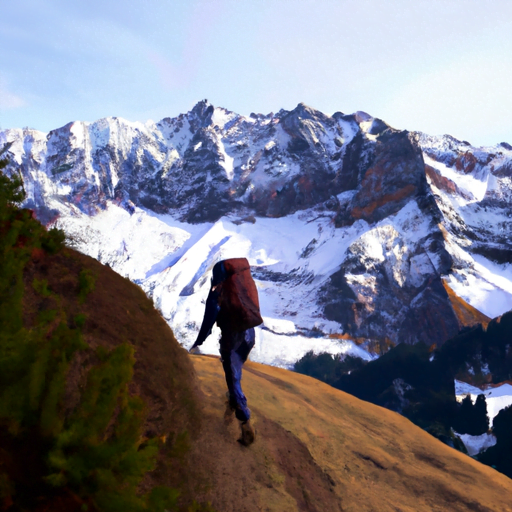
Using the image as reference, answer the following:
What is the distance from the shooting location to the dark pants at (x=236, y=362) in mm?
6148

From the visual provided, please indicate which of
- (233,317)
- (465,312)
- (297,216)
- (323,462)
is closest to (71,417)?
(233,317)

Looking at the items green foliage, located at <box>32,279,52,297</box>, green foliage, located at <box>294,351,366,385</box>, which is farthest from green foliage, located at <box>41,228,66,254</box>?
green foliage, located at <box>294,351,366,385</box>

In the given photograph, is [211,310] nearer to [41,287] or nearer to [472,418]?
[41,287]

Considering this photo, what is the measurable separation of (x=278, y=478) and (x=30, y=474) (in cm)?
396

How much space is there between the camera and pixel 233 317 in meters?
6.21

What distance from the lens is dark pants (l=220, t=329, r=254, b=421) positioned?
20.2 ft

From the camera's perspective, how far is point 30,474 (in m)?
2.95

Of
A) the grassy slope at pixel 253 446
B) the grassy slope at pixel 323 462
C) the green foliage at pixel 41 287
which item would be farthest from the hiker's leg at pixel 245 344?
the green foliage at pixel 41 287

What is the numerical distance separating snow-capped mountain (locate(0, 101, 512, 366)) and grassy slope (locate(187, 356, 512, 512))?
44.6 metres

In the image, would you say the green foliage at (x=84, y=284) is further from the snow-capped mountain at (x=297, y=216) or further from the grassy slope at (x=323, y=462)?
the snow-capped mountain at (x=297, y=216)

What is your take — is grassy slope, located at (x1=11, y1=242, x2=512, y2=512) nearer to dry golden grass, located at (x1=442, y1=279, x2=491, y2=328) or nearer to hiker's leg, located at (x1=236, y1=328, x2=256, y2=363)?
hiker's leg, located at (x1=236, y1=328, x2=256, y2=363)

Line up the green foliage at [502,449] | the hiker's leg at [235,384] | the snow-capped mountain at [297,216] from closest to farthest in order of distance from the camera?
the hiker's leg at [235,384] < the green foliage at [502,449] < the snow-capped mountain at [297,216]

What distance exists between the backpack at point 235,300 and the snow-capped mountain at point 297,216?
159ft

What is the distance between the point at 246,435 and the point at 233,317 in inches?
69.6
